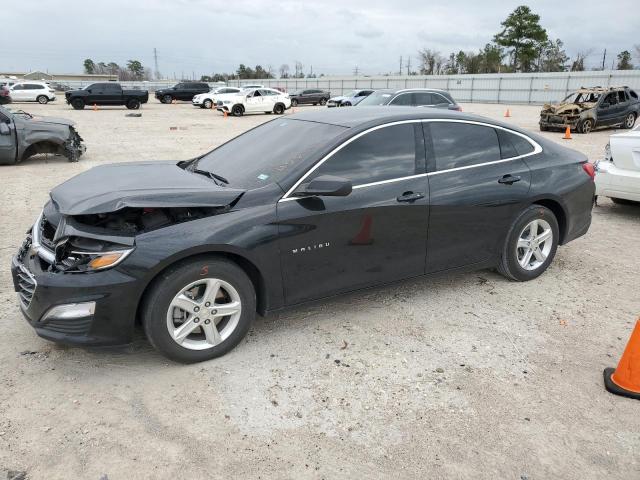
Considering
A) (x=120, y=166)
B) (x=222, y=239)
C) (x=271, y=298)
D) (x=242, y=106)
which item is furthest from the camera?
(x=242, y=106)

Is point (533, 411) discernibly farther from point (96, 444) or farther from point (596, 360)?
point (96, 444)

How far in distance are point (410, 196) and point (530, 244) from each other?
159 centimetres

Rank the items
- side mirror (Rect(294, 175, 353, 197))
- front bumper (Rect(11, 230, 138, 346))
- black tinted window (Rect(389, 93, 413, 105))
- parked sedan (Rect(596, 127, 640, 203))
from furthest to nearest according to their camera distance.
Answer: black tinted window (Rect(389, 93, 413, 105)), parked sedan (Rect(596, 127, 640, 203)), side mirror (Rect(294, 175, 353, 197)), front bumper (Rect(11, 230, 138, 346))

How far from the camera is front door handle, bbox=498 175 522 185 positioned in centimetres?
445

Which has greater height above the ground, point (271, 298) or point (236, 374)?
point (271, 298)

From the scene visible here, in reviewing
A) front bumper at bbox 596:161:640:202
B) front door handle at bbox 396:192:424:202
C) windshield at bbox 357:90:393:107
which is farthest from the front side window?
front door handle at bbox 396:192:424:202

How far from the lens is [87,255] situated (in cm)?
313

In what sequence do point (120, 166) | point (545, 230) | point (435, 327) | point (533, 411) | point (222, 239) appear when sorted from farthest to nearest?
point (545, 230) < point (120, 166) < point (435, 327) < point (222, 239) < point (533, 411)

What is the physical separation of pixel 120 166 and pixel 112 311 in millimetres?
1751

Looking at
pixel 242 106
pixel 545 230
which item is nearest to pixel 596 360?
pixel 545 230

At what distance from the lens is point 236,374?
11.0 feet

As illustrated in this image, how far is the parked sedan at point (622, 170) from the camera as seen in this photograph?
6606 mm

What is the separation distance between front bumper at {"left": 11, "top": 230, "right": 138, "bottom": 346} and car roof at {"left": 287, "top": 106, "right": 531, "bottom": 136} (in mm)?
2065

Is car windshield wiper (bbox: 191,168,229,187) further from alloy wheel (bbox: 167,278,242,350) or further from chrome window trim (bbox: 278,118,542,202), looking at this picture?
alloy wheel (bbox: 167,278,242,350)
